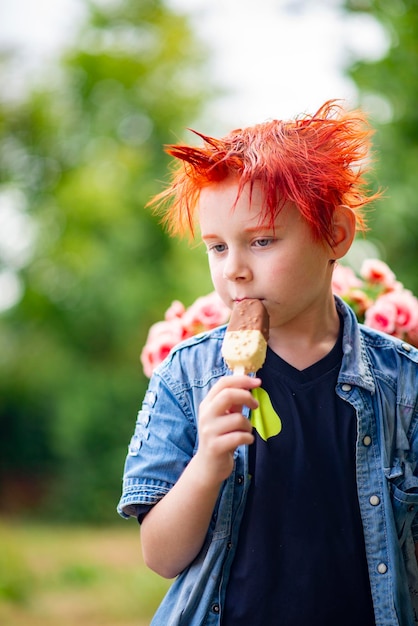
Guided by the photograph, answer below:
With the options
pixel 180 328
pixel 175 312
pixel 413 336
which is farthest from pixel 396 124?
pixel 180 328

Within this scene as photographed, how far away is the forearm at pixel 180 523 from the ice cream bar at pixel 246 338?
21cm

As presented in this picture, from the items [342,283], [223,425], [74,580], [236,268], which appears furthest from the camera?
[74,580]

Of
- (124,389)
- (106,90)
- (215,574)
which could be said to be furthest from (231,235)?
(106,90)

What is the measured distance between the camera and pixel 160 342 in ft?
6.99

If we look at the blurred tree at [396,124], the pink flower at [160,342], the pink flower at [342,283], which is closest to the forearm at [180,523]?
the pink flower at [160,342]

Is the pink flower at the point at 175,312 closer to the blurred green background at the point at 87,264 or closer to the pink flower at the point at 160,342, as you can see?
the pink flower at the point at 160,342

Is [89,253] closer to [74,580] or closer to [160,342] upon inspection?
[74,580]

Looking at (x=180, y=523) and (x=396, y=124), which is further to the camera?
(x=396, y=124)

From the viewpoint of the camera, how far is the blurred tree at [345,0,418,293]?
4.95 meters

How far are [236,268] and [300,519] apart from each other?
21.8 inches

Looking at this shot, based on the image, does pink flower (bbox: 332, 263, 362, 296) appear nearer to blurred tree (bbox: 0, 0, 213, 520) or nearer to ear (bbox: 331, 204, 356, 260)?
ear (bbox: 331, 204, 356, 260)

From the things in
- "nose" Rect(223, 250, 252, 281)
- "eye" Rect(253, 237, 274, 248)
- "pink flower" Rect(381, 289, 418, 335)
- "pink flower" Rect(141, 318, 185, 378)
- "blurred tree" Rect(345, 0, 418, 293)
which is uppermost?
"blurred tree" Rect(345, 0, 418, 293)

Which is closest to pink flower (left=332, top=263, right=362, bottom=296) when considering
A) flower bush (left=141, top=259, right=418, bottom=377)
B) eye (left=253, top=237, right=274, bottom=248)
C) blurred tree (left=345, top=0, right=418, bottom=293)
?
flower bush (left=141, top=259, right=418, bottom=377)

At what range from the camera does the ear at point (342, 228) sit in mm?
1593
